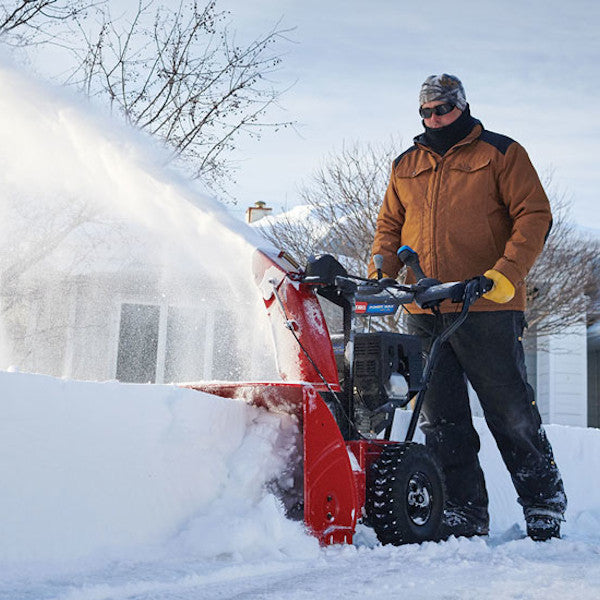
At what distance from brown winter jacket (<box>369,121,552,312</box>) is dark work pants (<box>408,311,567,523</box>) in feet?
0.42

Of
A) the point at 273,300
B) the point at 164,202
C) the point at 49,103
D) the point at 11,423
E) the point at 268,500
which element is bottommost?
the point at 268,500

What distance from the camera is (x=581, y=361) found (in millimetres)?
16281

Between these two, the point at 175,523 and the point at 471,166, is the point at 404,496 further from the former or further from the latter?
the point at 471,166

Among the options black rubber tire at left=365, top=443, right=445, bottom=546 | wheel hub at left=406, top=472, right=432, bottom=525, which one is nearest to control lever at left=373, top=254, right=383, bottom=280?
black rubber tire at left=365, top=443, right=445, bottom=546

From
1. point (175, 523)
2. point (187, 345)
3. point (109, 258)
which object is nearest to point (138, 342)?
point (187, 345)

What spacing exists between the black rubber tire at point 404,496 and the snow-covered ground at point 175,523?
0.34 feet

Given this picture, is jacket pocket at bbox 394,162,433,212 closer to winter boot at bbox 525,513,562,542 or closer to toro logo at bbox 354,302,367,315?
toro logo at bbox 354,302,367,315

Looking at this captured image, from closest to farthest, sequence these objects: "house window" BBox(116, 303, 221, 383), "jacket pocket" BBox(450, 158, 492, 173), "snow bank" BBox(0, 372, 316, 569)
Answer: "snow bank" BBox(0, 372, 316, 569) → "jacket pocket" BBox(450, 158, 492, 173) → "house window" BBox(116, 303, 221, 383)

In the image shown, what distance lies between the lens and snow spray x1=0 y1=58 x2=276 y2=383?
3.89 metres

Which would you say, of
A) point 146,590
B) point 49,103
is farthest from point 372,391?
point 49,103

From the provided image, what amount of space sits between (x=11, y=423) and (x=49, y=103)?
2.38 m

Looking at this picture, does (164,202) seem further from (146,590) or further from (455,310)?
(146,590)

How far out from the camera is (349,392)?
3.08 meters

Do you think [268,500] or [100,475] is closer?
[100,475]
